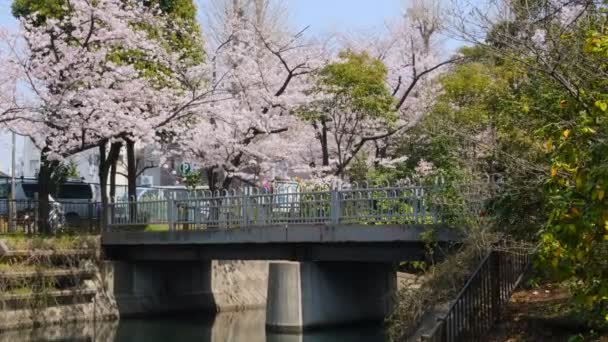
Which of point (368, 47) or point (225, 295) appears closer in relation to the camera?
point (225, 295)

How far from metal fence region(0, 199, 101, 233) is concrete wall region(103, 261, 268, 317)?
98.9 inches

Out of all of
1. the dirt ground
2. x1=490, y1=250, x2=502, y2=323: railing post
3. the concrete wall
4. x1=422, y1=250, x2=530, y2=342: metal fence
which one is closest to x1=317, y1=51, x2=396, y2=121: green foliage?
the concrete wall

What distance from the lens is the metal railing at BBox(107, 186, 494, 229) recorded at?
1694cm

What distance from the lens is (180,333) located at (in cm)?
2292

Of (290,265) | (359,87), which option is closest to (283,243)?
(290,265)

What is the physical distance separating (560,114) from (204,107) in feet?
60.2

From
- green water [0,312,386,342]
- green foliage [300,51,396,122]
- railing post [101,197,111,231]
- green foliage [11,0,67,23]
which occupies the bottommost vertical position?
green water [0,312,386,342]

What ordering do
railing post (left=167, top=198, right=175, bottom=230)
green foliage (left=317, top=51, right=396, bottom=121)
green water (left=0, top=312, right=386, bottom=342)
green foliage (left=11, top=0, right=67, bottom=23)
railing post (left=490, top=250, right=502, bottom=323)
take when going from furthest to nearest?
green foliage (left=11, top=0, right=67, bottom=23), green foliage (left=317, top=51, right=396, bottom=121), railing post (left=167, top=198, right=175, bottom=230), green water (left=0, top=312, right=386, bottom=342), railing post (left=490, top=250, right=502, bottom=323)

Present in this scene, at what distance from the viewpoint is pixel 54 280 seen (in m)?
23.9

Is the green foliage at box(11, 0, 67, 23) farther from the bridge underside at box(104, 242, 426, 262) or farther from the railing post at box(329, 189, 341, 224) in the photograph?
the railing post at box(329, 189, 341, 224)

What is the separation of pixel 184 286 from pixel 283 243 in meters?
7.91

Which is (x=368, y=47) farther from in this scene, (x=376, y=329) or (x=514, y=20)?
(x=514, y=20)

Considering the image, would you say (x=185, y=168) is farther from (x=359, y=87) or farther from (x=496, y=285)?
(x=496, y=285)

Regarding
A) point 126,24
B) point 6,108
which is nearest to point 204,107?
point 126,24
